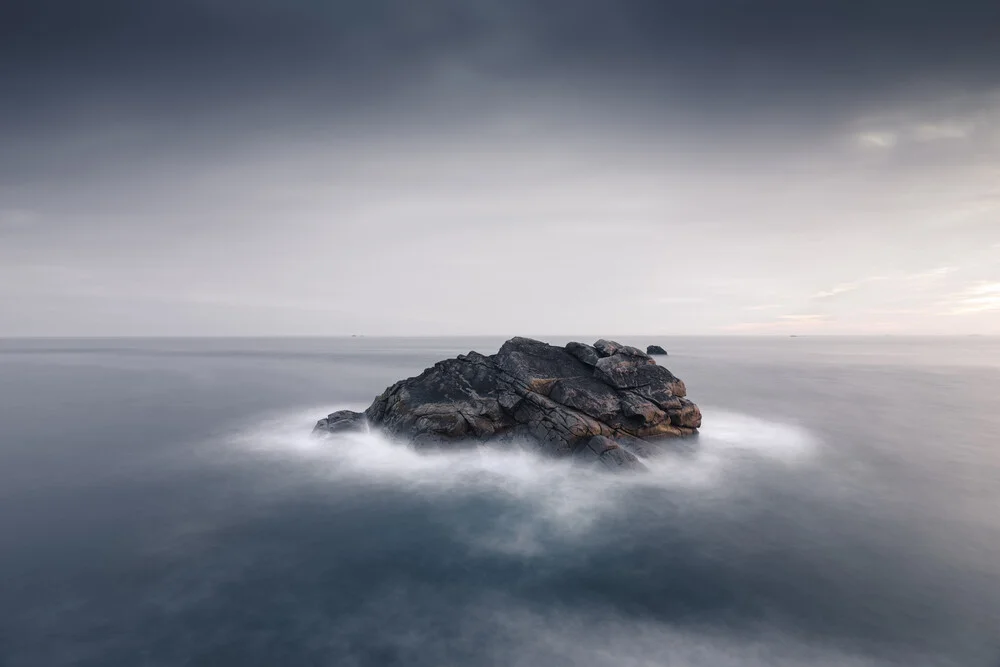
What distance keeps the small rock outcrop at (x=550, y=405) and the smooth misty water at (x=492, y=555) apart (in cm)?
155

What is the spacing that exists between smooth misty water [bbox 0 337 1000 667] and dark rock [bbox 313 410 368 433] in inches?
65.6

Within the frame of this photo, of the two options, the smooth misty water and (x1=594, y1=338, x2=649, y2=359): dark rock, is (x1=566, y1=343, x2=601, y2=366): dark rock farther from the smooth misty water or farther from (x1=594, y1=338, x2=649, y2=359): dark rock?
the smooth misty water

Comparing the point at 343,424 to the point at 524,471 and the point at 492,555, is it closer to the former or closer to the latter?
the point at 524,471

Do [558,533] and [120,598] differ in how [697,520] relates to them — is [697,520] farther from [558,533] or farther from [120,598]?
[120,598]

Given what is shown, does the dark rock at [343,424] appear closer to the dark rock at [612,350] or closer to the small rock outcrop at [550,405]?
the small rock outcrop at [550,405]

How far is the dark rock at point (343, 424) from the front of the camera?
28703mm

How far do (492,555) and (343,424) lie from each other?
1689 centimetres

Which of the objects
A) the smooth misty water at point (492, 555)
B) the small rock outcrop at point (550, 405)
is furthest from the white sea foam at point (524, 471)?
the small rock outcrop at point (550, 405)

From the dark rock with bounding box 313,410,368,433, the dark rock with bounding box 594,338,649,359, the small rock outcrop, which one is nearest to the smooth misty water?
the small rock outcrop

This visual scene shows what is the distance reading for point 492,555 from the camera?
1547 cm

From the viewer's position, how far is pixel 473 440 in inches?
982

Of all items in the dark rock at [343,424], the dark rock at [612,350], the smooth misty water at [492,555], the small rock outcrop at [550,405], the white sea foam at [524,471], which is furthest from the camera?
the dark rock at [343,424]

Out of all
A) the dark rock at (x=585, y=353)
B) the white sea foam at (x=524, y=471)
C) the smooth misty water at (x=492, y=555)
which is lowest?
the smooth misty water at (x=492, y=555)

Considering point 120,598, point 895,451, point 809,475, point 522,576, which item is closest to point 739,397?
point 895,451
